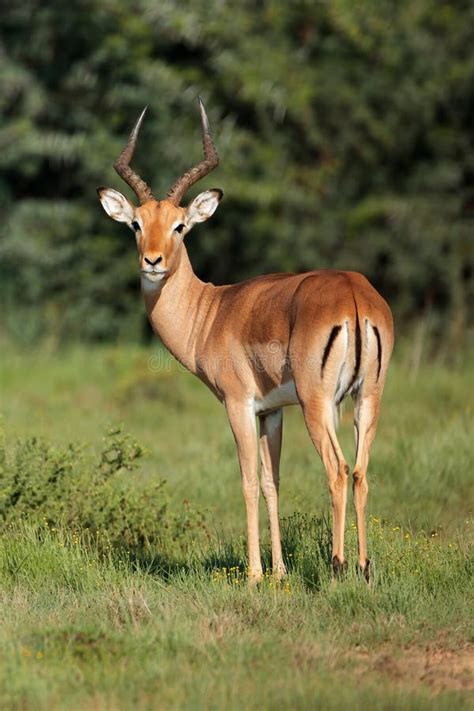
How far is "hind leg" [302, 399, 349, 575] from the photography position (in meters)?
5.51

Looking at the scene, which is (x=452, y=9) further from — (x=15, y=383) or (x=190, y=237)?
(x=15, y=383)

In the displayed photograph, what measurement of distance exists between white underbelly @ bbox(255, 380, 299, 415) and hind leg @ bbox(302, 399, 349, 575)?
1.46 feet

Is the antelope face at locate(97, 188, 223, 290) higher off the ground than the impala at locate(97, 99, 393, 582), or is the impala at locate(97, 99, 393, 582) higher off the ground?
the antelope face at locate(97, 188, 223, 290)

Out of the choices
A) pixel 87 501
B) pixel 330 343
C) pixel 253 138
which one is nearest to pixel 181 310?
pixel 87 501

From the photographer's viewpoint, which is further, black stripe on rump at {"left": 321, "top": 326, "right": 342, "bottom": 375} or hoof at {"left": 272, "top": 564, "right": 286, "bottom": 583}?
hoof at {"left": 272, "top": 564, "right": 286, "bottom": 583}

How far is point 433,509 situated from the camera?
7.68 m

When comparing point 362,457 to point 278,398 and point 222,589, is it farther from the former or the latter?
point 222,589

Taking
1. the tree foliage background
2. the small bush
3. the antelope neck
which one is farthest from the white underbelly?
the tree foliage background

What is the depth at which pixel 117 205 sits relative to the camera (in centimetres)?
701

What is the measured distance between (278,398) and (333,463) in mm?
752

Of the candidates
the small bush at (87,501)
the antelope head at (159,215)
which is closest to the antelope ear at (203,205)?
the antelope head at (159,215)

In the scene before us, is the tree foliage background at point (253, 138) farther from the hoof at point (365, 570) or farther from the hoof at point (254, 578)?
the hoof at point (365, 570)

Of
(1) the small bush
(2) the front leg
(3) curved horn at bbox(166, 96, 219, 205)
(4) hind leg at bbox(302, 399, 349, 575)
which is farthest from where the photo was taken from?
(1) the small bush

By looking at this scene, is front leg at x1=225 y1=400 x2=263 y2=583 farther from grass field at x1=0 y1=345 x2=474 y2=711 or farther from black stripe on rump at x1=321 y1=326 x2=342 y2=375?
black stripe on rump at x1=321 y1=326 x2=342 y2=375
